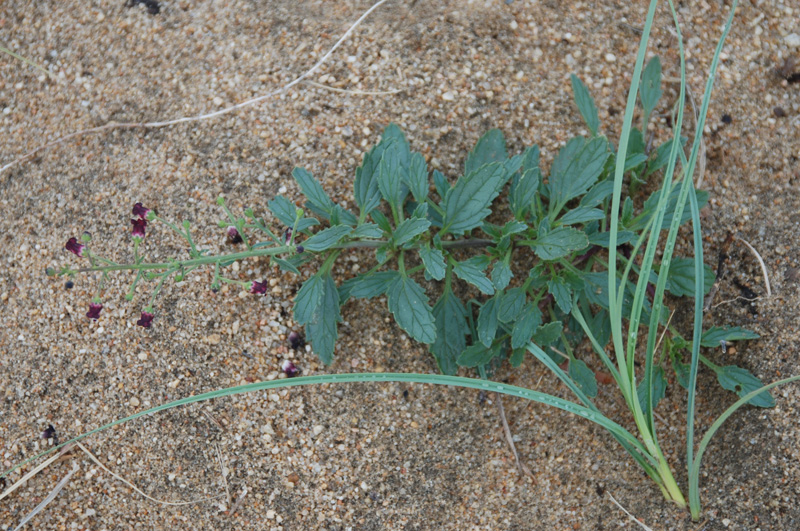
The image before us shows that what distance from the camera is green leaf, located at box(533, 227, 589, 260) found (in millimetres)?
1597

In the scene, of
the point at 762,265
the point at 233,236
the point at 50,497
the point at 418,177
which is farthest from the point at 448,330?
the point at 50,497

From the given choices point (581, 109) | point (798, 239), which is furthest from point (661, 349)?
point (581, 109)

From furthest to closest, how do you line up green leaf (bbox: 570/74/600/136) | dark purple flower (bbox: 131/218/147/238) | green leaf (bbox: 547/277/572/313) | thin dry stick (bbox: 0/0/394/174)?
thin dry stick (bbox: 0/0/394/174), green leaf (bbox: 570/74/600/136), green leaf (bbox: 547/277/572/313), dark purple flower (bbox: 131/218/147/238)

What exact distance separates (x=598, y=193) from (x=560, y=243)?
0.76 ft

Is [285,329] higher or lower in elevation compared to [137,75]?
lower

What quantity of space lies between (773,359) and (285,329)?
4.58 ft

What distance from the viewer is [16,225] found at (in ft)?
6.62

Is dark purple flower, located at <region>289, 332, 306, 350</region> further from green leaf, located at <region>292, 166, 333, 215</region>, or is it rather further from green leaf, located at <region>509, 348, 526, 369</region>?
green leaf, located at <region>509, 348, 526, 369</region>

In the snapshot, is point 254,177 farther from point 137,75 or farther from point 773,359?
point 773,359

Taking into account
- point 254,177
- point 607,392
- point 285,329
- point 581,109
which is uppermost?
point 581,109

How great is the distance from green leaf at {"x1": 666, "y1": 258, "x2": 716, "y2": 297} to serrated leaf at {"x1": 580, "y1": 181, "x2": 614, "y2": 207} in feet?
0.99

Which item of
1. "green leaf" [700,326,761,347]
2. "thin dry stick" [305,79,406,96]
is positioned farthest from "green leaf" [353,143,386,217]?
"green leaf" [700,326,761,347]

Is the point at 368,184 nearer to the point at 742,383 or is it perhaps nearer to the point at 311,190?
the point at 311,190

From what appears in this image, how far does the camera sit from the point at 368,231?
1.60 m
